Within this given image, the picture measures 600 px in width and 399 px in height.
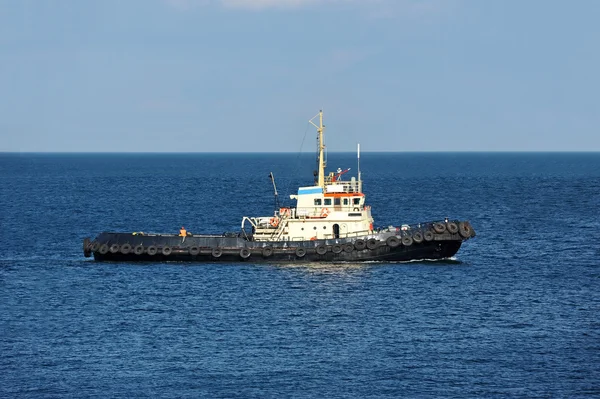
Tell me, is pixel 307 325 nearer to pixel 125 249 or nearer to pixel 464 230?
pixel 464 230

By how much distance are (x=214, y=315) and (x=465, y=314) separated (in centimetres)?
1286

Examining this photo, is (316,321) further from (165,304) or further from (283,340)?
(165,304)

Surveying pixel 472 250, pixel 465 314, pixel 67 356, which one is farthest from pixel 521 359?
pixel 472 250

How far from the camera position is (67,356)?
43875mm

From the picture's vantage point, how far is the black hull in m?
64.5

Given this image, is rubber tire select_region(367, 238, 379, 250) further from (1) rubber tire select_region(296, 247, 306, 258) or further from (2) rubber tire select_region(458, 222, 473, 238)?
(2) rubber tire select_region(458, 222, 473, 238)

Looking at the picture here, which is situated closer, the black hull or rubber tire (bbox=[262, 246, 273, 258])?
the black hull

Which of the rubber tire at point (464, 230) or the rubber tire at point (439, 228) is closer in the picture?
the rubber tire at point (464, 230)

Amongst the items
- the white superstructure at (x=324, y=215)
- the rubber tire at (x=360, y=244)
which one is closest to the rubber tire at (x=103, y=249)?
the white superstructure at (x=324, y=215)

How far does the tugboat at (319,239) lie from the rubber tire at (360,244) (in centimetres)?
6

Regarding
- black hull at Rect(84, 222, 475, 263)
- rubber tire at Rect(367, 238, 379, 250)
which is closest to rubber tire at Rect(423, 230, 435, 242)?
black hull at Rect(84, 222, 475, 263)

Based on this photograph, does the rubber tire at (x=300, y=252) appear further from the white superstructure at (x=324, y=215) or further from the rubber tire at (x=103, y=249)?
the rubber tire at (x=103, y=249)

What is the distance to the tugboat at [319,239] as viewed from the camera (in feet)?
212

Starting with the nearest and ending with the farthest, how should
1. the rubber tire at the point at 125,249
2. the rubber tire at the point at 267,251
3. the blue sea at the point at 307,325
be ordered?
the blue sea at the point at 307,325, the rubber tire at the point at 267,251, the rubber tire at the point at 125,249
